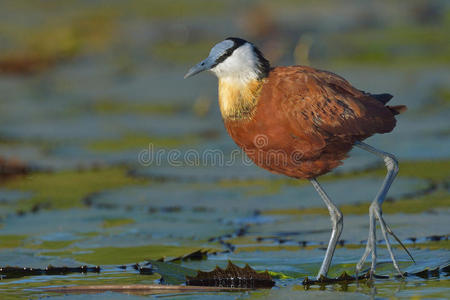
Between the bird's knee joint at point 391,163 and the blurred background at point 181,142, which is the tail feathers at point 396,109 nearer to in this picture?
the bird's knee joint at point 391,163

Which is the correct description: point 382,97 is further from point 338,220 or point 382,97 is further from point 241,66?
point 241,66

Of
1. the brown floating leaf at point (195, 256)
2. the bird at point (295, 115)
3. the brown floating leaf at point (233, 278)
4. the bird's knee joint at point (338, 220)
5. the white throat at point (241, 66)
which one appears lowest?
the brown floating leaf at point (233, 278)

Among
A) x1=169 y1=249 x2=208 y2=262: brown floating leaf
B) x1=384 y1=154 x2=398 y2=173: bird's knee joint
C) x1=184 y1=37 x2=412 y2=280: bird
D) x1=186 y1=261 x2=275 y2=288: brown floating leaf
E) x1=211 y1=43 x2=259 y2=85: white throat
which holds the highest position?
x1=211 y1=43 x2=259 y2=85: white throat

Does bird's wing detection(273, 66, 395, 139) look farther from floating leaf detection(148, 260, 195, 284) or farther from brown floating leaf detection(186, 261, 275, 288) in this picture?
floating leaf detection(148, 260, 195, 284)

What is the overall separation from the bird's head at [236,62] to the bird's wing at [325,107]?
16 centimetres

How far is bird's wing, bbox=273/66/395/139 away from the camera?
5.89m

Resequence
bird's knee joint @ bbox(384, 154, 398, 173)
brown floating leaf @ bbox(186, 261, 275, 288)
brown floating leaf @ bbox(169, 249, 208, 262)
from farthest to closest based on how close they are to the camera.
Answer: brown floating leaf @ bbox(169, 249, 208, 262) < bird's knee joint @ bbox(384, 154, 398, 173) < brown floating leaf @ bbox(186, 261, 275, 288)

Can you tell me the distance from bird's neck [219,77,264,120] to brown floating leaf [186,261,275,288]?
109 cm

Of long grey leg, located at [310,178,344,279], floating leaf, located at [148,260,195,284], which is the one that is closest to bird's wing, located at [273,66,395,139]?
long grey leg, located at [310,178,344,279]

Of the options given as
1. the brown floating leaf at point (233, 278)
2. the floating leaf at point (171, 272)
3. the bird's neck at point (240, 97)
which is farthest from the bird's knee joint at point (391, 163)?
the floating leaf at point (171, 272)

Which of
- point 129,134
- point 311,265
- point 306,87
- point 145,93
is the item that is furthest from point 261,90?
point 145,93

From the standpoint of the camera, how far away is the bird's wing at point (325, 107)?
5887 mm

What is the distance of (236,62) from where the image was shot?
607cm

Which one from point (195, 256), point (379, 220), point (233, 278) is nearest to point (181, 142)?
point (195, 256)
